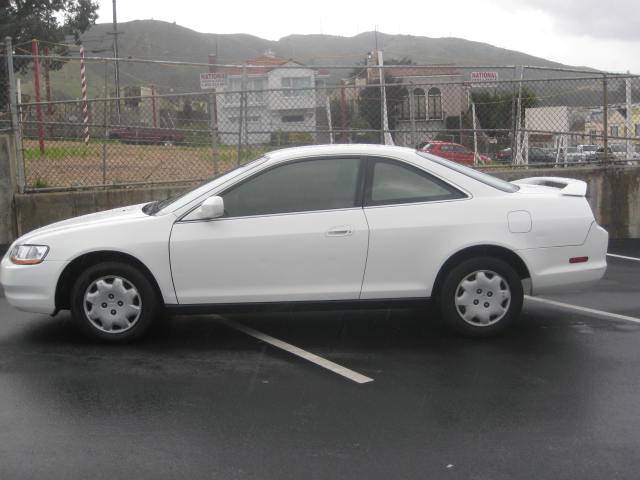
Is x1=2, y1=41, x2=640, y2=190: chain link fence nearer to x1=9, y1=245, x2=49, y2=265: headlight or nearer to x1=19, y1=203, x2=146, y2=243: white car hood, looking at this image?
x1=19, y1=203, x2=146, y2=243: white car hood

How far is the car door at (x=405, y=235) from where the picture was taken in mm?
5859

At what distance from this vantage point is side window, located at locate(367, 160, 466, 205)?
6.00 metres

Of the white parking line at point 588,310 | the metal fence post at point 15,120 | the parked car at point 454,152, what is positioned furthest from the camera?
the parked car at point 454,152

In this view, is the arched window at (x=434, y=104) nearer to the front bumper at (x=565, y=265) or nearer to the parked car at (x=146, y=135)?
the parked car at (x=146, y=135)

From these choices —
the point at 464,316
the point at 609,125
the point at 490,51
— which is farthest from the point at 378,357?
the point at 490,51

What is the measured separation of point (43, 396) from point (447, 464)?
2.50m

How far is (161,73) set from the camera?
138 meters

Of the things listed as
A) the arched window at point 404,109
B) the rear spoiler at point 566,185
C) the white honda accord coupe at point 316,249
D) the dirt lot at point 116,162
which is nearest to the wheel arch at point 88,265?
the white honda accord coupe at point 316,249

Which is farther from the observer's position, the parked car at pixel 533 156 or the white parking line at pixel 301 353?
the parked car at pixel 533 156

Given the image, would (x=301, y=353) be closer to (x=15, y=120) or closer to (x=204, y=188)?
(x=204, y=188)

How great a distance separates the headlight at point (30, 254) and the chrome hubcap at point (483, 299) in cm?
307

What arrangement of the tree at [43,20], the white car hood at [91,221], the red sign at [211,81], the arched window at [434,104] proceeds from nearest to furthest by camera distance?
the white car hood at [91,221] → the arched window at [434,104] → the red sign at [211,81] → the tree at [43,20]

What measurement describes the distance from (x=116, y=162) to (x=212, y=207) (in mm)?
5852

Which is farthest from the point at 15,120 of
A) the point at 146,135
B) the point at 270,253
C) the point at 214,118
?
the point at 270,253
